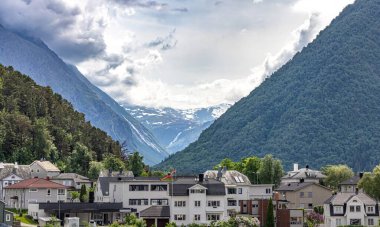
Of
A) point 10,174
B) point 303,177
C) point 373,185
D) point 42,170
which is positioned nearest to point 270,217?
point 373,185

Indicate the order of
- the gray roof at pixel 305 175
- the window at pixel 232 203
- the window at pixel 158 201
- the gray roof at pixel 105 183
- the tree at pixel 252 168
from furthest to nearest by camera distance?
the gray roof at pixel 305 175, the tree at pixel 252 168, the gray roof at pixel 105 183, the window at pixel 232 203, the window at pixel 158 201

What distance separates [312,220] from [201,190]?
20505mm

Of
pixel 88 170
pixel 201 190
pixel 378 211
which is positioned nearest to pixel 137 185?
pixel 201 190

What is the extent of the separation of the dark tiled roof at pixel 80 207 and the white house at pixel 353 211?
106 feet

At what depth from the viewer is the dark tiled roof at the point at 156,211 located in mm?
113900

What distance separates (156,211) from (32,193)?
951 inches

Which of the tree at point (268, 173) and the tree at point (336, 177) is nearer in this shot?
the tree at point (268, 173)

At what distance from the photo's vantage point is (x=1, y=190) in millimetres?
137625

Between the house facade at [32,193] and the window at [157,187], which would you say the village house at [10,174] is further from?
the window at [157,187]

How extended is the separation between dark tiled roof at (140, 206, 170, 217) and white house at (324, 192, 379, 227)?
25.0 metres

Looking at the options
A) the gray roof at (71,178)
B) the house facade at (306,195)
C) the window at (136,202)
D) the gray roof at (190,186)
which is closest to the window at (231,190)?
the gray roof at (190,186)

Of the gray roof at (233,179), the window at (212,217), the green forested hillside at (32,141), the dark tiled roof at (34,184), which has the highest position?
the green forested hillside at (32,141)

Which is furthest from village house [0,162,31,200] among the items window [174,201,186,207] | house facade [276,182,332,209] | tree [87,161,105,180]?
house facade [276,182,332,209]

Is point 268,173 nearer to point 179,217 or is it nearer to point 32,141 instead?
point 32,141
